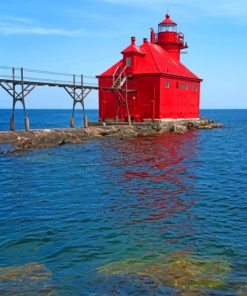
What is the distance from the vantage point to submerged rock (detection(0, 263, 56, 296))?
665 centimetres

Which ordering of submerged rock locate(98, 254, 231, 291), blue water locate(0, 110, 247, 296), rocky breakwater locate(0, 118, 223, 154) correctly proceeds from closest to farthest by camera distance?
submerged rock locate(98, 254, 231, 291) → blue water locate(0, 110, 247, 296) → rocky breakwater locate(0, 118, 223, 154)

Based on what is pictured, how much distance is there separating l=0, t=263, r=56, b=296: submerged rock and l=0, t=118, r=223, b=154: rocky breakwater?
17891 mm

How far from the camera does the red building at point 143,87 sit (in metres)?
40.9

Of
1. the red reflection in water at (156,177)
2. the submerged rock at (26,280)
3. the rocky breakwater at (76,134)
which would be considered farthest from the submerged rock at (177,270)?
the rocky breakwater at (76,134)

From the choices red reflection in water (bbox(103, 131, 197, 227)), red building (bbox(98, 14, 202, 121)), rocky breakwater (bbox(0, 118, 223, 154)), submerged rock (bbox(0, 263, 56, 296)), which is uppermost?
red building (bbox(98, 14, 202, 121))

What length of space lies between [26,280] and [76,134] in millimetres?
26152

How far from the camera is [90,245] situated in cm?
902

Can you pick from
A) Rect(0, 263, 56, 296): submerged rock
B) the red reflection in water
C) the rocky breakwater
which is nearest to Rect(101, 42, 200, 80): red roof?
the rocky breakwater

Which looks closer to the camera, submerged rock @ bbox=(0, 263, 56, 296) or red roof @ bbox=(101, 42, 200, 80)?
submerged rock @ bbox=(0, 263, 56, 296)

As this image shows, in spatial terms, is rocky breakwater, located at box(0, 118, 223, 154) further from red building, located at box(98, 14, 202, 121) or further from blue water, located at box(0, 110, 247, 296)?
blue water, located at box(0, 110, 247, 296)

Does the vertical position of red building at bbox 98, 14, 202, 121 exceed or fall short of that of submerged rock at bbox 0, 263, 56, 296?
it exceeds it

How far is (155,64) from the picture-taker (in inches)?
1636

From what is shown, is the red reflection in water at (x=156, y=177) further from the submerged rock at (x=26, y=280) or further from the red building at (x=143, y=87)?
the red building at (x=143, y=87)

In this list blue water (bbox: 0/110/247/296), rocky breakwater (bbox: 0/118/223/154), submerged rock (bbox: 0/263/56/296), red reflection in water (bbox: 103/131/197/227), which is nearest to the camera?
submerged rock (bbox: 0/263/56/296)
